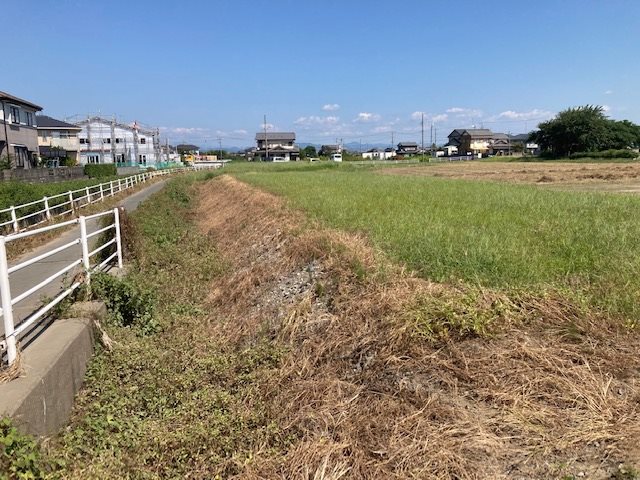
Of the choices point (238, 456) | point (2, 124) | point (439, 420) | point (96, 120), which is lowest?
point (238, 456)

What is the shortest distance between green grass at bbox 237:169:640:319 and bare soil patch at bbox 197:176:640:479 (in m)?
0.44

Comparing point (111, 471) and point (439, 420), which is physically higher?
point (439, 420)

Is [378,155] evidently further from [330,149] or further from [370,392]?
[370,392]

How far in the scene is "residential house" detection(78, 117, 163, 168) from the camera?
8056 centimetres

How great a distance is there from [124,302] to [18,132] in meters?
40.2

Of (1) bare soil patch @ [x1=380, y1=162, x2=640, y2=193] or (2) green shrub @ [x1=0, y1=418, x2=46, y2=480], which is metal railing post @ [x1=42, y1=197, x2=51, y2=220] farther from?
(1) bare soil patch @ [x1=380, y1=162, x2=640, y2=193]

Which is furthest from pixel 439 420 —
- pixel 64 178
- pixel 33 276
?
pixel 64 178

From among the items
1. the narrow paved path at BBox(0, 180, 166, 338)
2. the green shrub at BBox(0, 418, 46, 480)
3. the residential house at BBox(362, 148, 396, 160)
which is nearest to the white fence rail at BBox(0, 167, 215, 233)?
the narrow paved path at BBox(0, 180, 166, 338)

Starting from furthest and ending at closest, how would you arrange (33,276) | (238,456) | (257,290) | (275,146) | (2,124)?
(275,146) → (2,124) → (33,276) → (257,290) → (238,456)

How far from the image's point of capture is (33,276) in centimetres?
891

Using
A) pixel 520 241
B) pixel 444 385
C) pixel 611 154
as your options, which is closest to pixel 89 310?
pixel 444 385

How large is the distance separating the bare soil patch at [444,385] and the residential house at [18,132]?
119ft

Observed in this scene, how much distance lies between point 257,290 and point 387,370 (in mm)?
3753

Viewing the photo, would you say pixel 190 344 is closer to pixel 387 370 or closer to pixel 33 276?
pixel 387 370
